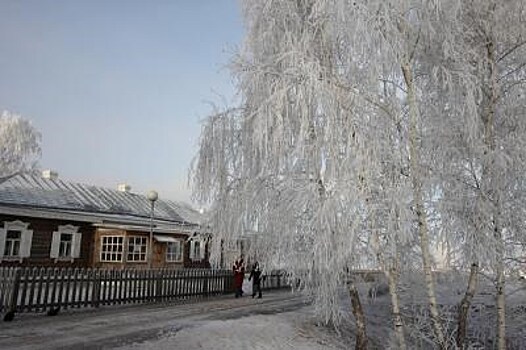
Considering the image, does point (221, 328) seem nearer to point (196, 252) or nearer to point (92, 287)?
point (92, 287)

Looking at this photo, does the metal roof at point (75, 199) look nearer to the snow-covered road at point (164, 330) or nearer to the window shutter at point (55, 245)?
the window shutter at point (55, 245)

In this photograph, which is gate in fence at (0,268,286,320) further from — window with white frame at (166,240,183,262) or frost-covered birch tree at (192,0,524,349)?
window with white frame at (166,240,183,262)

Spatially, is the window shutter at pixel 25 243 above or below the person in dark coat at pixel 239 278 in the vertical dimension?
above

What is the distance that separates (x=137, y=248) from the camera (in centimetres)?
2422

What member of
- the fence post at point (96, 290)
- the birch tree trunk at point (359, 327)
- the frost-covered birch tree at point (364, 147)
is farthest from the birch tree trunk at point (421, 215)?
the fence post at point (96, 290)

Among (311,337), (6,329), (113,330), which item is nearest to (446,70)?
(311,337)

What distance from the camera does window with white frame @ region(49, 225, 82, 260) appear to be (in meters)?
21.2

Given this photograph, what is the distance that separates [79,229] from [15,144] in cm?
2182

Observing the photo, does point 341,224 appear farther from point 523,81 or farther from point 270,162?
point 523,81

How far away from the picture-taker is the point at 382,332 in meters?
12.2

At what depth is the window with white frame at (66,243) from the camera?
2120 centimetres

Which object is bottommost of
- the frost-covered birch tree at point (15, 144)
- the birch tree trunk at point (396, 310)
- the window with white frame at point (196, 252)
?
the birch tree trunk at point (396, 310)

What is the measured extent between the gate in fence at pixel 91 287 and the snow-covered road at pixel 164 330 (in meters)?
0.47

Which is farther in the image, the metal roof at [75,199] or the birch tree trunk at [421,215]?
the metal roof at [75,199]
